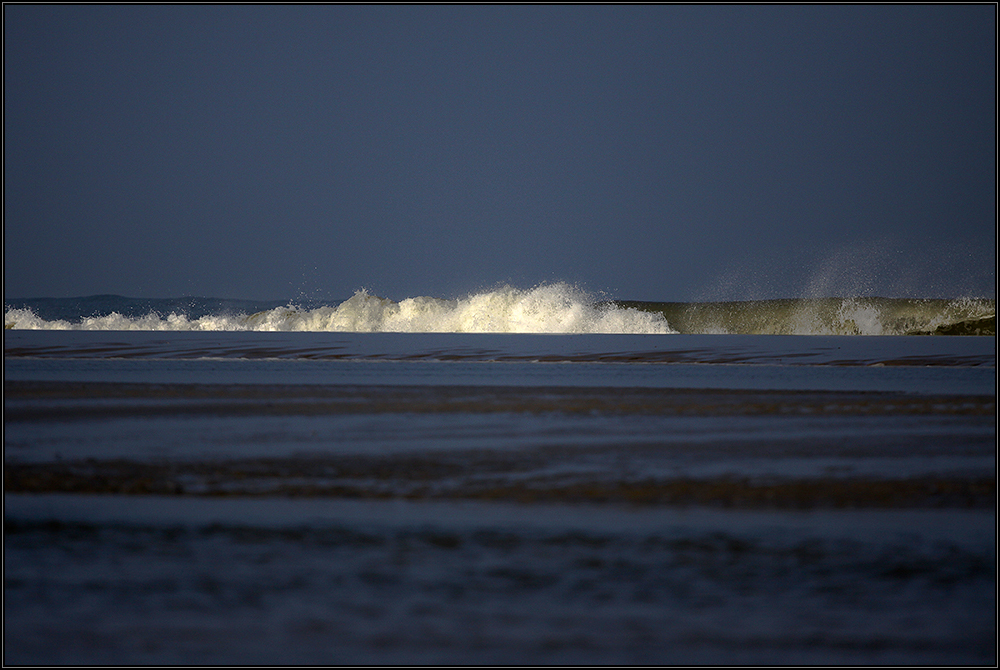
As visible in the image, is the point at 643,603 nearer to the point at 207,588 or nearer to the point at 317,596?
the point at 317,596

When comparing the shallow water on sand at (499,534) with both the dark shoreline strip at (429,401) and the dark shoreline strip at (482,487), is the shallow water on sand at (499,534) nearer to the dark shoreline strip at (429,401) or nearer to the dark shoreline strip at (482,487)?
the dark shoreline strip at (482,487)

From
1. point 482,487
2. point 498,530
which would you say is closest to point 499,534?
point 498,530

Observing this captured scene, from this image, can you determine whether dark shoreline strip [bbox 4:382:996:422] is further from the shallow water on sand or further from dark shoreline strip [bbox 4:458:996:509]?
dark shoreline strip [bbox 4:458:996:509]

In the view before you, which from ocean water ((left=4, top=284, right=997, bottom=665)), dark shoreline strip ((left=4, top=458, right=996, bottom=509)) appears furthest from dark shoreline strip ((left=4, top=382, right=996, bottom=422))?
dark shoreline strip ((left=4, top=458, right=996, bottom=509))

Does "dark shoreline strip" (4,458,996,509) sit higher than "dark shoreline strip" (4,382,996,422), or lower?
lower

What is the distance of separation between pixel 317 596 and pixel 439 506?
228 centimetres

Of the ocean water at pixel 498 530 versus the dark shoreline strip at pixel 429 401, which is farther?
the dark shoreline strip at pixel 429 401

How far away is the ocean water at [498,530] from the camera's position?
422 centimetres

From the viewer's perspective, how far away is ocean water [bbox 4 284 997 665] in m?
4.22

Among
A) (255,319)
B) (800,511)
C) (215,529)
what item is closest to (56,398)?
(215,529)

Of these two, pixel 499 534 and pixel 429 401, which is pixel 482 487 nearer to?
pixel 499 534

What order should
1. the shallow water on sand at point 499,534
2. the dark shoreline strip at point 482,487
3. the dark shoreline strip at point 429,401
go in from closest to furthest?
the shallow water on sand at point 499,534, the dark shoreline strip at point 482,487, the dark shoreline strip at point 429,401

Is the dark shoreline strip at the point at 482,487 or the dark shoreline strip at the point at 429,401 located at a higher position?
the dark shoreline strip at the point at 429,401

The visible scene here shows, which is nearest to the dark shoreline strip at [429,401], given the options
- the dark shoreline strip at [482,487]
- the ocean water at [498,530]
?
the ocean water at [498,530]
